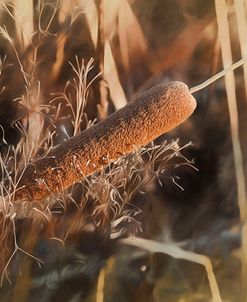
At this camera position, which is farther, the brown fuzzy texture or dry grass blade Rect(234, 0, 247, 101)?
dry grass blade Rect(234, 0, 247, 101)

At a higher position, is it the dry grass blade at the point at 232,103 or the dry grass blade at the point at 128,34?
the dry grass blade at the point at 128,34

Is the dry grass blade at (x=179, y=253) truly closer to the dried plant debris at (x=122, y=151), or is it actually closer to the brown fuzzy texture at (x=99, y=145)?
the dried plant debris at (x=122, y=151)

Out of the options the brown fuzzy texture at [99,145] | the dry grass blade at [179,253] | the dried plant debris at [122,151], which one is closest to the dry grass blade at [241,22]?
the dried plant debris at [122,151]

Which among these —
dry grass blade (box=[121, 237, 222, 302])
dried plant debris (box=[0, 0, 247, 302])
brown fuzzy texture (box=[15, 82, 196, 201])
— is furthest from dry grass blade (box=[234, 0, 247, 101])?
dry grass blade (box=[121, 237, 222, 302])

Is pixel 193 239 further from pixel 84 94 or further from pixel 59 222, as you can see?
pixel 84 94

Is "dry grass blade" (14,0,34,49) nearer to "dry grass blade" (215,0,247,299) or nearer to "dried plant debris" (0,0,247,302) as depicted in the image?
"dried plant debris" (0,0,247,302)

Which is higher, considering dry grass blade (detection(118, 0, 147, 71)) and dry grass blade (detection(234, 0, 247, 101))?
dry grass blade (detection(118, 0, 147, 71))

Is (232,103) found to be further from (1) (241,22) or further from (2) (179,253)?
(2) (179,253)
